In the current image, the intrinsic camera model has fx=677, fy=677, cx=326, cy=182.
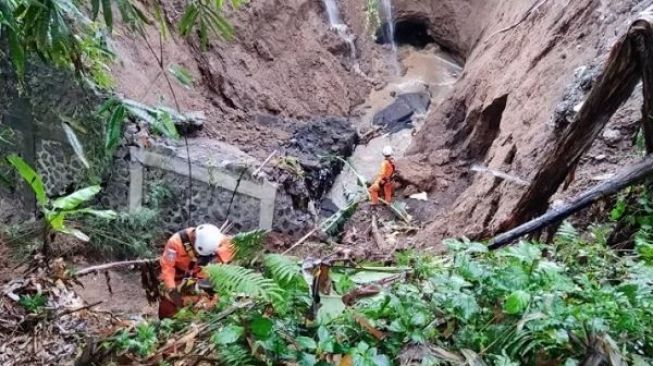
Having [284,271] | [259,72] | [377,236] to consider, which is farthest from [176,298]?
[259,72]

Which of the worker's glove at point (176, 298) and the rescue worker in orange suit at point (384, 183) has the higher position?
the worker's glove at point (176, 298)

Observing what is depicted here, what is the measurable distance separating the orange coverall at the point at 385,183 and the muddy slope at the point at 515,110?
2.36ft

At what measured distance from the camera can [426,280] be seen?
2.73m

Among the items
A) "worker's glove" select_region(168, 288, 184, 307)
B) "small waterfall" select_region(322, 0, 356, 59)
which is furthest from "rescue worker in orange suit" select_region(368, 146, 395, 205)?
"worker's glove" select_region(168, 288, 184, 307)

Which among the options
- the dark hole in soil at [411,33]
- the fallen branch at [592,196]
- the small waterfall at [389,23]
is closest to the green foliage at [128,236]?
the fallen branch at [592,196]

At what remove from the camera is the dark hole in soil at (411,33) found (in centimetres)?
1731

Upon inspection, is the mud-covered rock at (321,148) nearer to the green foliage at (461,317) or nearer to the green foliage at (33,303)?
the green foliage at (33,303)

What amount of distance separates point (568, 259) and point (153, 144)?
634 centimetres

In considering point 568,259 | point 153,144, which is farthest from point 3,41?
point 153,144

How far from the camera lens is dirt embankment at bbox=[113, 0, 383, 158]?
34.6ft

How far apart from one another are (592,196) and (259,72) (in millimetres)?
10173

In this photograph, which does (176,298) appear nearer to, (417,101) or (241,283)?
(241,283)

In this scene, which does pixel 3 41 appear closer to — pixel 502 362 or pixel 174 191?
pixel 502 362

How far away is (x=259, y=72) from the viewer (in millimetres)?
12938
